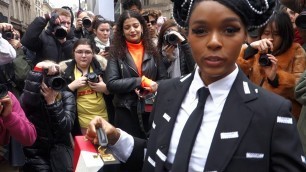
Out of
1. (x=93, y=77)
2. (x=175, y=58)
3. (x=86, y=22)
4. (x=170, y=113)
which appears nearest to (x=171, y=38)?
(x=175, y=58)

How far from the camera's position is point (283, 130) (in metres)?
1.22

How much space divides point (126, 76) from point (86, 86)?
56 centimetres

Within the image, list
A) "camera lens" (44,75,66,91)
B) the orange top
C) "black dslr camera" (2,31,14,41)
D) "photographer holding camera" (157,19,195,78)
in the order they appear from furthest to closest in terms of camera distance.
→ "black dslr camera" (2,31,14,41) → "photographer holding camera" (157,19,195,78) → the orange top → "camera lens" (44,75,66,91)

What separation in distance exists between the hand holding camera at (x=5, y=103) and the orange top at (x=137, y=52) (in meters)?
1.50

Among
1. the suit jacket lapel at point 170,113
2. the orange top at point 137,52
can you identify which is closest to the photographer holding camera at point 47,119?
the orange top at point 137,52

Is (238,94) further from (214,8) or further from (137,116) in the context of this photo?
(137,116)

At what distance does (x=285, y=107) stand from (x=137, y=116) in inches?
96.6

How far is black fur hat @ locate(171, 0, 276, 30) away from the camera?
1250 mm

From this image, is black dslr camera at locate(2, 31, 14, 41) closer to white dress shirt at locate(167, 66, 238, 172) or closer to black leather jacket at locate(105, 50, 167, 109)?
black leather jacket at locate(105, 50, 167, 109)

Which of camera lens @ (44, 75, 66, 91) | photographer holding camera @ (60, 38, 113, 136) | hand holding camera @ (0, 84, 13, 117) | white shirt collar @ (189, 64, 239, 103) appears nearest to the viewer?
white shirt collar @ (189, 64, 239, 103)

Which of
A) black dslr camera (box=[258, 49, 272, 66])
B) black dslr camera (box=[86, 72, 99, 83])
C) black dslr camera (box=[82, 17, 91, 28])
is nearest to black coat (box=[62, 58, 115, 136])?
black dslr camera (box=[86, 72, 99, 83])

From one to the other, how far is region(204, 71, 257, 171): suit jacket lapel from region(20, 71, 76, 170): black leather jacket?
87.2 inches

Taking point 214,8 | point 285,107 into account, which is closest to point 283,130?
point 285,107

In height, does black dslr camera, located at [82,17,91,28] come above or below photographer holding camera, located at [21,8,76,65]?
above
